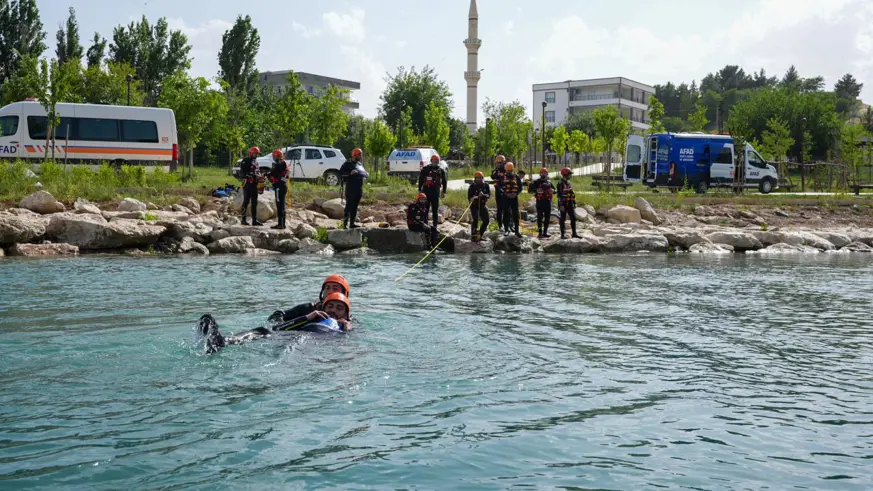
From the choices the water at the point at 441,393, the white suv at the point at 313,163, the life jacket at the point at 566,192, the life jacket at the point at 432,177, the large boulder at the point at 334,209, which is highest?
the white suv at the point at 313,163

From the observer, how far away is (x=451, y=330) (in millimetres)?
9539

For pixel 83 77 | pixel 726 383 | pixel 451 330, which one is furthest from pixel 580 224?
pixel 83 77

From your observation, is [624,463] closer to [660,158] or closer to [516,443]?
[516,443]

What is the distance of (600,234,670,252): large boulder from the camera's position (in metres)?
21.3

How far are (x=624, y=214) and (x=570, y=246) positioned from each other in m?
5.43

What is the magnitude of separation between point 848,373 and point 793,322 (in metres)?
2.95

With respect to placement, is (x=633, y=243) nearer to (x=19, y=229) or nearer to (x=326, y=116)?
(x=19, y=229)

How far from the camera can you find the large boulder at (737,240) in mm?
22750

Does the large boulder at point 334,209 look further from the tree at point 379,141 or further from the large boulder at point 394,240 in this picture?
the tree at point 379,141

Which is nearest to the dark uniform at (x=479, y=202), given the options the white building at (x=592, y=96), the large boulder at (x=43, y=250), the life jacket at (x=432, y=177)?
the life jacket at (x=432, y=177)

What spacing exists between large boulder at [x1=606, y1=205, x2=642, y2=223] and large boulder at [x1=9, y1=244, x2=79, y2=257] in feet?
50.9

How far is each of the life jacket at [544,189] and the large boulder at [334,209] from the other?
230 inches

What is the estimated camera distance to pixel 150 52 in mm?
56156

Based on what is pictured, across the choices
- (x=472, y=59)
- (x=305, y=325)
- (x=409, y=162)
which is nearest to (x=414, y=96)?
(x=472, y=59)
